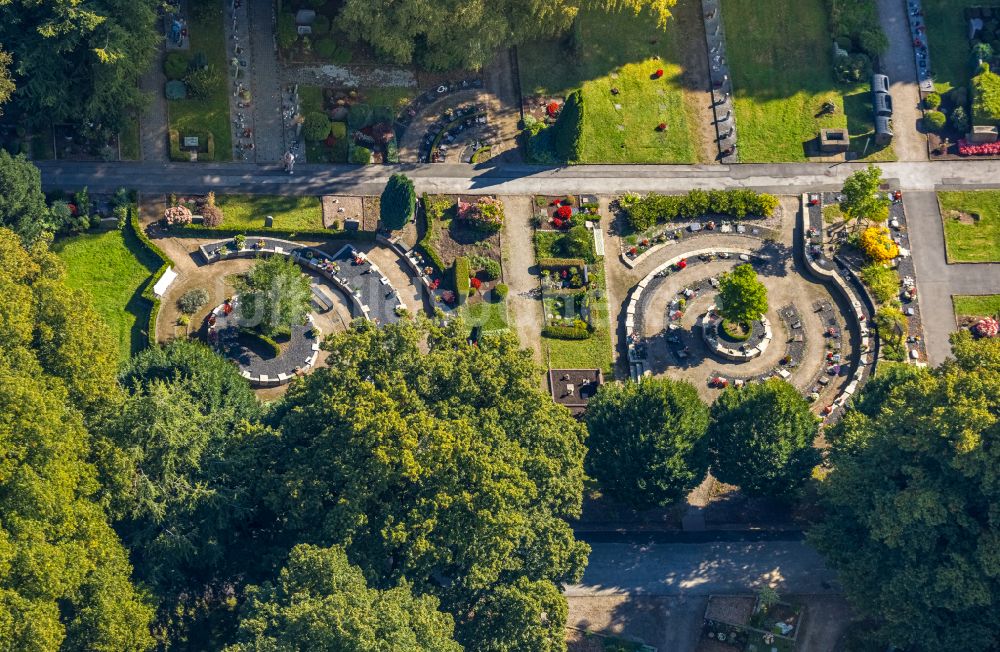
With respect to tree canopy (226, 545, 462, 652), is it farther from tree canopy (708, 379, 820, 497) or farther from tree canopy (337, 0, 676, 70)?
tree canopy (337, 0, 676, 70)

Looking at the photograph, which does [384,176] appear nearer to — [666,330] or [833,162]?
[666,330]

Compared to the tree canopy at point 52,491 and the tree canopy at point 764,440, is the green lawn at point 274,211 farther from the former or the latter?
the tree canopy at point 764,440

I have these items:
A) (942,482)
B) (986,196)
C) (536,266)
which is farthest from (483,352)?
(986,196)

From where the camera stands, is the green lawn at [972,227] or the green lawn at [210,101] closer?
the green lawn at [210,101]

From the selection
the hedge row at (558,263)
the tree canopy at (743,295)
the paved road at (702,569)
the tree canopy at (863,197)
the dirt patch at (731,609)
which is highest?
the tree canopy at (863,197)

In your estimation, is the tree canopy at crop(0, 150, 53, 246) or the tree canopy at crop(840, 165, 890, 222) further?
the tree canopy at crop(840, 165, 890, 222)

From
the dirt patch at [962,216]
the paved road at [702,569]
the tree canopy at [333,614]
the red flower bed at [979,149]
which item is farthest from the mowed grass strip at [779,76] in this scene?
the tree canopy at [333,614]

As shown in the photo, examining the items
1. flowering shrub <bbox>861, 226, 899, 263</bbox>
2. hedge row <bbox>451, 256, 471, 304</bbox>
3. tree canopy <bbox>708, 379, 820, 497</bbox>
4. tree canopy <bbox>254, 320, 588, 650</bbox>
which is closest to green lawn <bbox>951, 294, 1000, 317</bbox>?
flowering shrub <bbox>861, 226, 899, 263</bbox>
